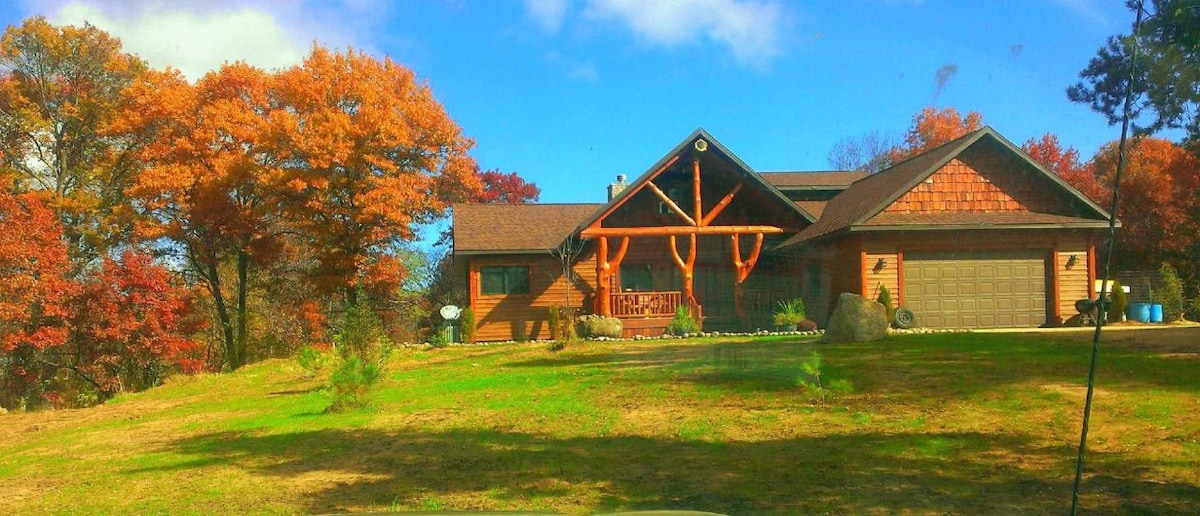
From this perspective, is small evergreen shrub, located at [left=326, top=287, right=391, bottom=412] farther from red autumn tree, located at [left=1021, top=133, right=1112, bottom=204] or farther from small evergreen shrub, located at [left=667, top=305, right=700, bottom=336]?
red autumn tree, located at [left=1021, top=133, right=1112, bottom=204]

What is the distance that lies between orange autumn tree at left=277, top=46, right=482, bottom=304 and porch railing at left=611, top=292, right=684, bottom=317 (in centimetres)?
781

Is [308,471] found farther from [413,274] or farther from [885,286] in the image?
[413,274]

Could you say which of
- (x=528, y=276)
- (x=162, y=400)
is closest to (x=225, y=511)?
(x=162, y=400)

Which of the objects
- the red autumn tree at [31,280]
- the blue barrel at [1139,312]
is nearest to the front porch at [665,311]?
the blue barrel at [1139,312]

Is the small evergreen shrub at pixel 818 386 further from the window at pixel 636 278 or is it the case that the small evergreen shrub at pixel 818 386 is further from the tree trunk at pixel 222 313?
the tree trunk at pixel 222 313

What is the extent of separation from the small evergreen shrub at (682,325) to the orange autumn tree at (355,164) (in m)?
9.87

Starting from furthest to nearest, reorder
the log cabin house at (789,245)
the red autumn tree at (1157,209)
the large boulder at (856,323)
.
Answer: the red autumn tree at (1157,209) < the log cabin house at (789,245) < the large boulder at (856,323)

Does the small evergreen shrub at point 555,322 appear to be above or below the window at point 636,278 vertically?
below

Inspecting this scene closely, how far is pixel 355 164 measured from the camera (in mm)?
28234

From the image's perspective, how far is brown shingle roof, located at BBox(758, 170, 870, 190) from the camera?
101 feet

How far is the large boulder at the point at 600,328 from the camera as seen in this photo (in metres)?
22.8

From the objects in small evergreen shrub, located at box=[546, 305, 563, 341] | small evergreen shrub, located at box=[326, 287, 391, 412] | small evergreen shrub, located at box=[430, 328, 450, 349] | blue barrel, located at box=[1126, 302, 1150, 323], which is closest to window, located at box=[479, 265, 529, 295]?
small evergreen shrub, located at box=[430, 328, 450, 349]

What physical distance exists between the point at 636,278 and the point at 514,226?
4.32 m

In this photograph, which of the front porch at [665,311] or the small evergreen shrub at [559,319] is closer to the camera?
the small evergreen shrub at [559,319]
